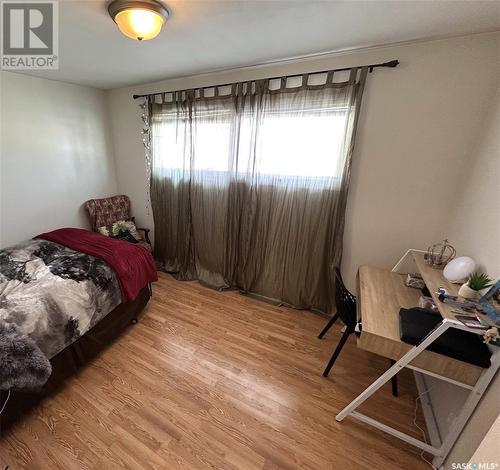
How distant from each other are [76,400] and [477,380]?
233 centimetres

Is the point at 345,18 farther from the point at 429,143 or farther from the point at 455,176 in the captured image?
the point at 455,176

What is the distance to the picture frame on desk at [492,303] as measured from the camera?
3.23 feet

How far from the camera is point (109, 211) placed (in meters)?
3.07

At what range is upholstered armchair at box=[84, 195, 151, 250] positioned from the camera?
292 centimetres

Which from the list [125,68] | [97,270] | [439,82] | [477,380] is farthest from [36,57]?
[477,380]

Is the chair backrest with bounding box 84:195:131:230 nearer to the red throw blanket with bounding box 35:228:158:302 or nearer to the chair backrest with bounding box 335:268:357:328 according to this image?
the red throw blanket with bounding box 35:228:158:302

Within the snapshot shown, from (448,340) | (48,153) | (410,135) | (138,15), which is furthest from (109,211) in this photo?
(448,340)

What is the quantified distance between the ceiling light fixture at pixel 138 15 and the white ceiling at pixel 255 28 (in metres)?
0.07

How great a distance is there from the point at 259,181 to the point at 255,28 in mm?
1172

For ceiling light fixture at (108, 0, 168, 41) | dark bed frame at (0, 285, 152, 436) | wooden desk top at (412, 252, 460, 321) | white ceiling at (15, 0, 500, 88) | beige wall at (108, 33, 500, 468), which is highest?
white ceiling at (15, 0, 500, 88)

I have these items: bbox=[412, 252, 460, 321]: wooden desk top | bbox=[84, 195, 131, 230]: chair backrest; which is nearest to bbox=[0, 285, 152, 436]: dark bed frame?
bbox=[84, 195, 131, 230]: chair backrest

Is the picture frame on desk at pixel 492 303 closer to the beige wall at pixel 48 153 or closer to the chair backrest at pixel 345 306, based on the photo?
the chair backrest at pixel 345 306

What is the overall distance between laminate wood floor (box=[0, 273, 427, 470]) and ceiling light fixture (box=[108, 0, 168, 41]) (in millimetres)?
2268

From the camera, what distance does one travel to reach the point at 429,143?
1691 millimetres
